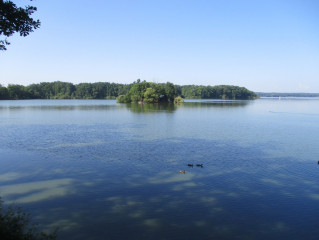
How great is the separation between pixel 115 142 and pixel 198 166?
10.9 meters

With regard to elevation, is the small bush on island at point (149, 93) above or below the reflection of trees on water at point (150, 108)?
above

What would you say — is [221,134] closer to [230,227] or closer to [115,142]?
[115,142]

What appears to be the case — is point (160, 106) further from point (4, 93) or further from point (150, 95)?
point (4, 93)

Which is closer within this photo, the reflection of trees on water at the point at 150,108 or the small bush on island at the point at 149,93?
the reflection of trees on water at the point at 150,108

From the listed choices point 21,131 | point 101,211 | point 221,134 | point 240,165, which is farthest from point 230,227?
point 21,131

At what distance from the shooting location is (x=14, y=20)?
34.9 ft

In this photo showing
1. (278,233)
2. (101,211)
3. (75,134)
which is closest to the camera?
(278,233)

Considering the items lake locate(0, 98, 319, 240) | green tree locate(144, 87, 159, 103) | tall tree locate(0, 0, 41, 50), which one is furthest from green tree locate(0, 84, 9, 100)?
tall tree locate(0, 0, 41, 50)

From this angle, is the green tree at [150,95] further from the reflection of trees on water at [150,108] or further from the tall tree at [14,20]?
the tall tree at [14,20]

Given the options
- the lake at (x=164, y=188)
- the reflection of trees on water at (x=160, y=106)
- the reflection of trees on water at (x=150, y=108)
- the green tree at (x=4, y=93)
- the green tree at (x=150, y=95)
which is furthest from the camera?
the green tree at (x=4, y=93)

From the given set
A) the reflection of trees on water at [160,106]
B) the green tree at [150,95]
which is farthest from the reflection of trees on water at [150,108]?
the green tree at [150,95]

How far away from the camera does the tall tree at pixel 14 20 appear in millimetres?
10273

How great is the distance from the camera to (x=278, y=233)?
962cm

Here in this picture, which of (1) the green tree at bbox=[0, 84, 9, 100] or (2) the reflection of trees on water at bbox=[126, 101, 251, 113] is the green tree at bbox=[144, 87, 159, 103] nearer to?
(2) the reflection of trees on water at bbox=[126, 101, 251, 113]
